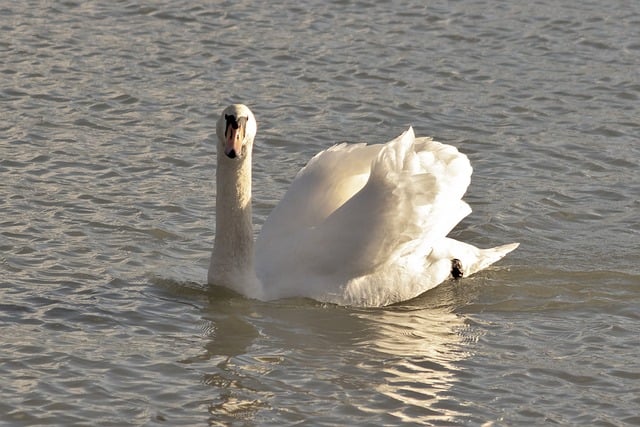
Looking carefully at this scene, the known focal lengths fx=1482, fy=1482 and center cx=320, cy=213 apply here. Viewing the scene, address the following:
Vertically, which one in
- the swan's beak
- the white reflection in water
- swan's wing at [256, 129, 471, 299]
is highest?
the swan's beak

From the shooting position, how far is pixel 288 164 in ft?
42.5

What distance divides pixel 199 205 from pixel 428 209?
2.39 meters

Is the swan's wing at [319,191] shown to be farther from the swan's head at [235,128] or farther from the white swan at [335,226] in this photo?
the swan's head at [235,128]

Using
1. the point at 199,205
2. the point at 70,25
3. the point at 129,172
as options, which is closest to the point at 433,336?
the point at 199,205

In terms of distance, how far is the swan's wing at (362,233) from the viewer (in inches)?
388

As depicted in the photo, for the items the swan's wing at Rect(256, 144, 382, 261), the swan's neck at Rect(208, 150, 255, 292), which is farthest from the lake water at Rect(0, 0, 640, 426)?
the swan's wing at Rect(256, 144, 382, 261)

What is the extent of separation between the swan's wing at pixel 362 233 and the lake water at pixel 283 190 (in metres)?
0.22

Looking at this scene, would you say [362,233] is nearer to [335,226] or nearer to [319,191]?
[335,226]

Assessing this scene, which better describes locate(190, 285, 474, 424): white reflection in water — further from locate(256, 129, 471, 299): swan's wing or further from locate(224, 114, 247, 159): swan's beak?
locate(224, 114, 247, 159): swan's beak

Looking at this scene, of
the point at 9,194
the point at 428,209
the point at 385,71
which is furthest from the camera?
the point at 385,71

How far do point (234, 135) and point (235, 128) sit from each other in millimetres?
50

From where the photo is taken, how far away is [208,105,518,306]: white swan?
986 centimetres

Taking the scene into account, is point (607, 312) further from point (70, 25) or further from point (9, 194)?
point (70, 25)

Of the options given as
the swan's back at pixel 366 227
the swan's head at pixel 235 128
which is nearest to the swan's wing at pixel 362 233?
the swan's back at pixel 366 227
